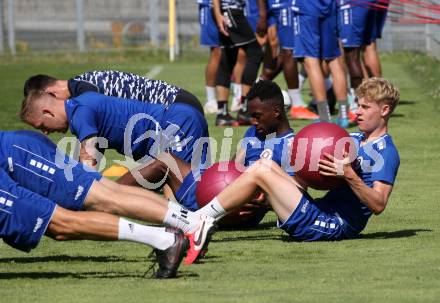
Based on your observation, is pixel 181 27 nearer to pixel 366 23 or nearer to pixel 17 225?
pixel 366 23

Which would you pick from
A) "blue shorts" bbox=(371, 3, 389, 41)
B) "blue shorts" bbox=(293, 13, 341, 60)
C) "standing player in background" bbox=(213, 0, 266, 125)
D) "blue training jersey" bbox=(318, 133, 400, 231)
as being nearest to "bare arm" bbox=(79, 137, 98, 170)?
Answer: "blue training jersey" bbox=(318, 133, 400, 231)

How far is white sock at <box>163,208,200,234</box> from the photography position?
8.14 metres

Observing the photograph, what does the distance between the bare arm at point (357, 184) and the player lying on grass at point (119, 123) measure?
169 centimetres

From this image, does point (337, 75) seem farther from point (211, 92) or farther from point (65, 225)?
point (65, 225)

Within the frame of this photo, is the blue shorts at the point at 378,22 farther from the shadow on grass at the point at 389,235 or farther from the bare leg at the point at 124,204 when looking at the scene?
the bare leg at the point at 124,204

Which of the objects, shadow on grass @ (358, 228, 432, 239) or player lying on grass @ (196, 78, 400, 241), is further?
shadow on grass @ (358, 228, 432, 239)

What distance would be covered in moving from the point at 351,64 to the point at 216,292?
9946 mm

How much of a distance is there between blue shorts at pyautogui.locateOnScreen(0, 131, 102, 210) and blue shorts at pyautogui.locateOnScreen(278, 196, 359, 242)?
1473 mm

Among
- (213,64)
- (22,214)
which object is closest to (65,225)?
(22,214)

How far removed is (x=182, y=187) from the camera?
9688 mm

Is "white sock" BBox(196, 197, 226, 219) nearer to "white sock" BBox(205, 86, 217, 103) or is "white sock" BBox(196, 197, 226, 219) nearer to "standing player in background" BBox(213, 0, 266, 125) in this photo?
"standing player in background" BBox(213, 0, 266, 125)

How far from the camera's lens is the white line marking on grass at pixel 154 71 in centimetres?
2538

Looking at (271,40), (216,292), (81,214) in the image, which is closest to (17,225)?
(81,214)

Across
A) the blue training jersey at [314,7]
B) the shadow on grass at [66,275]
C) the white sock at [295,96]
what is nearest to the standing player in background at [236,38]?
the white sock at [295,96]
